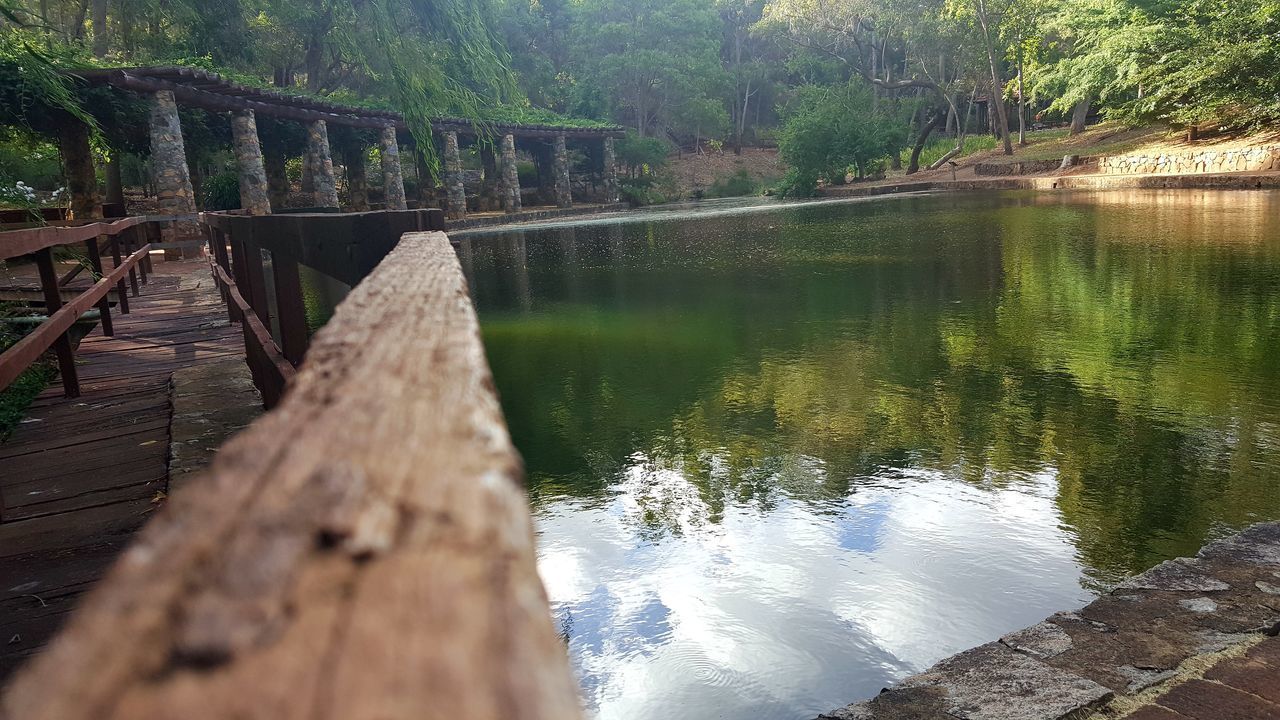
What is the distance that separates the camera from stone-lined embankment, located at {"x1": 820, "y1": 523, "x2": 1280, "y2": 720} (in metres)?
2.95

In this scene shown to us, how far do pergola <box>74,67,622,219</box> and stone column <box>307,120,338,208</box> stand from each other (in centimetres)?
3

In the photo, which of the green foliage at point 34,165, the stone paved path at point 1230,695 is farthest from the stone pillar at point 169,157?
the stone paved path at point 1230,695

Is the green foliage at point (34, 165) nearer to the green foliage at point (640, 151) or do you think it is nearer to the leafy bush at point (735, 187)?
the green foliage at point (640, 151)

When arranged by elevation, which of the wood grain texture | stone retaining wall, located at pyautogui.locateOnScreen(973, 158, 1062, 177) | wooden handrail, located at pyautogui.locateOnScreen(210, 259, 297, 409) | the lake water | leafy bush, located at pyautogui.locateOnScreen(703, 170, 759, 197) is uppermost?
leafy bush, located at pyautogui.locateOnScreen(703, 170, 759, 197)

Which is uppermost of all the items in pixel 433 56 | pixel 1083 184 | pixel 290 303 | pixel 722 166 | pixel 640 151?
pixel 433 56

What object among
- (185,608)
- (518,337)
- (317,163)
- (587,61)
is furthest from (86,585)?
(587,61)

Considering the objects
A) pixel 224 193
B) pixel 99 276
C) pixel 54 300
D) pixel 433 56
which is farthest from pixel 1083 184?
pixel 54 300

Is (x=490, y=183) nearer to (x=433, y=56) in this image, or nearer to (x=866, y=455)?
(x=433, y=56)

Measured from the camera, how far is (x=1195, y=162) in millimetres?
25812

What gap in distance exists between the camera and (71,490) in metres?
4.06

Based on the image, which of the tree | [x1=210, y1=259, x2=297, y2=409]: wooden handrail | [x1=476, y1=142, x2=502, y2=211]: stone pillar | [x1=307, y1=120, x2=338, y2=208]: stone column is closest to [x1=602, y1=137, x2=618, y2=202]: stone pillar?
[x1=476, y1=142, x2=502, y2=211]: stone pillar

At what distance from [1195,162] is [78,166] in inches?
1082

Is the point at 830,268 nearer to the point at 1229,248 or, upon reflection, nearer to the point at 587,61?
the point at 1229,248

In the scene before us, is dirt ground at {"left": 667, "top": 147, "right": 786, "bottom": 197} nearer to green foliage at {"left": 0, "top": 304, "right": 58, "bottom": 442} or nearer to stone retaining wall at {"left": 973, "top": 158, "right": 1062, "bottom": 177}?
stone retaining wall at {"left": 973, "top": 158, "right": 1062, "bottom": 177}
